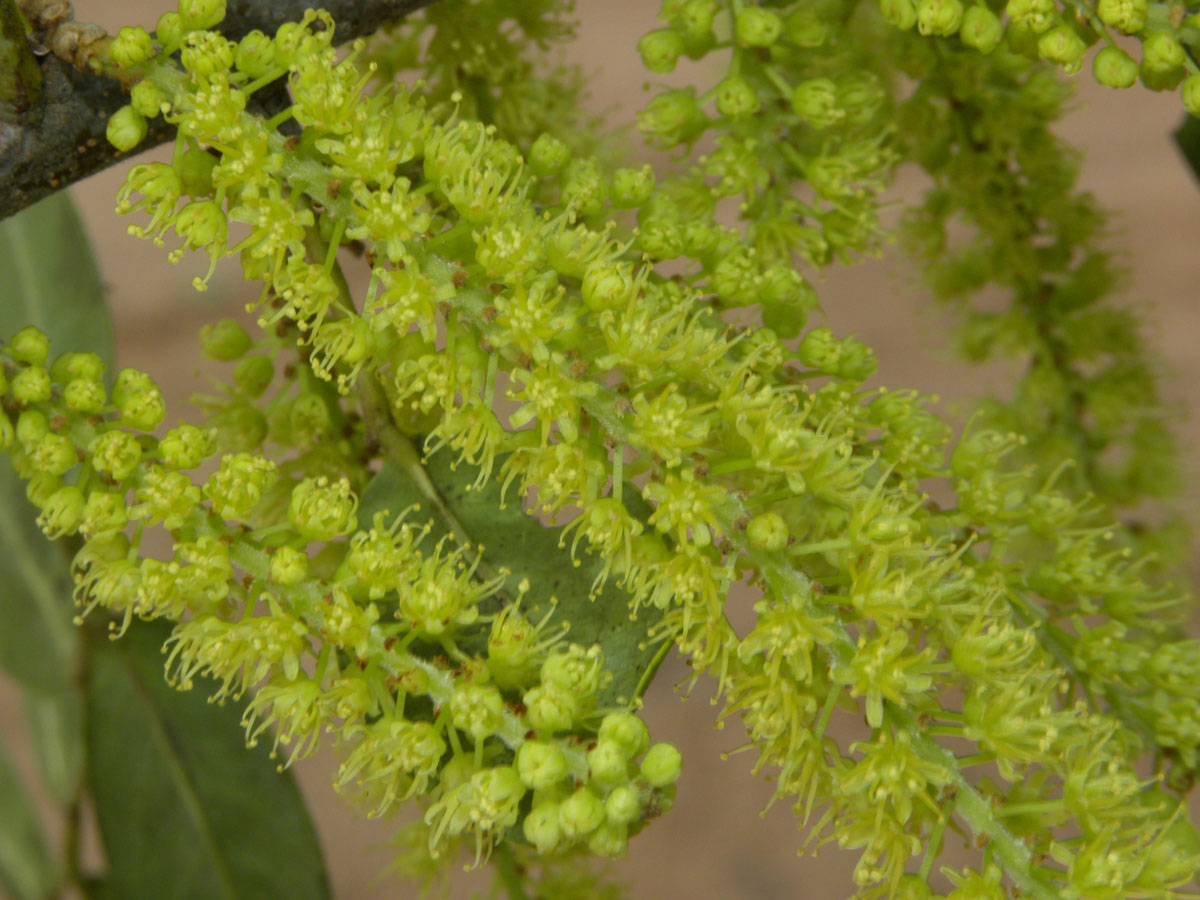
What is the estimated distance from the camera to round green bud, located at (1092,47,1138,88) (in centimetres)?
54

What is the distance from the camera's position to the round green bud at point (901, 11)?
1.81ft

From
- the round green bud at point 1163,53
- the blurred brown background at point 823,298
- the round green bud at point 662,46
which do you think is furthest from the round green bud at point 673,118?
the blurred brown background at point 823,298

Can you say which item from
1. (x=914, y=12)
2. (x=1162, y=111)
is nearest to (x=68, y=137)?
(x=914, y=12)

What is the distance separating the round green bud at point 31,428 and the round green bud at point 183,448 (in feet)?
0.16

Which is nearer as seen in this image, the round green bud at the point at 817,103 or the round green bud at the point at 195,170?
the round green bud at the point at 195,170

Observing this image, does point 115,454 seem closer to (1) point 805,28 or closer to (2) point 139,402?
(2) point 139,402

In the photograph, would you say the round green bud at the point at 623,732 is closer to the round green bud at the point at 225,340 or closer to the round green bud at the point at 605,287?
the round green bud at the point at 605,287

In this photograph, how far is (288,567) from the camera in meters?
0.49

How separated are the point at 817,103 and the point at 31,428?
0.40 m

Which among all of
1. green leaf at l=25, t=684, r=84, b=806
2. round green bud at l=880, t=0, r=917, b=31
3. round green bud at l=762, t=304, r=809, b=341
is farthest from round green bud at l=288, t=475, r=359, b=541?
green leaf at l=25, t=684, r=84, b=806

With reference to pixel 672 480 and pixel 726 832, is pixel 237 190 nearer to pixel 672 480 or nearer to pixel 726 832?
pixel 672 480

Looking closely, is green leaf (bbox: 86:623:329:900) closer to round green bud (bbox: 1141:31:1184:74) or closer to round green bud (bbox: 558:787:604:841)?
round green bud (bbox: 558:787:604:841)

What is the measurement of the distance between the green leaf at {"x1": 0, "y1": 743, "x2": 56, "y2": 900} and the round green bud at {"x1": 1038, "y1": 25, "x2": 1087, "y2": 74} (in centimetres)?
92

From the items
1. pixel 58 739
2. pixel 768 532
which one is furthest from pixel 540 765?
pixel 58 739
